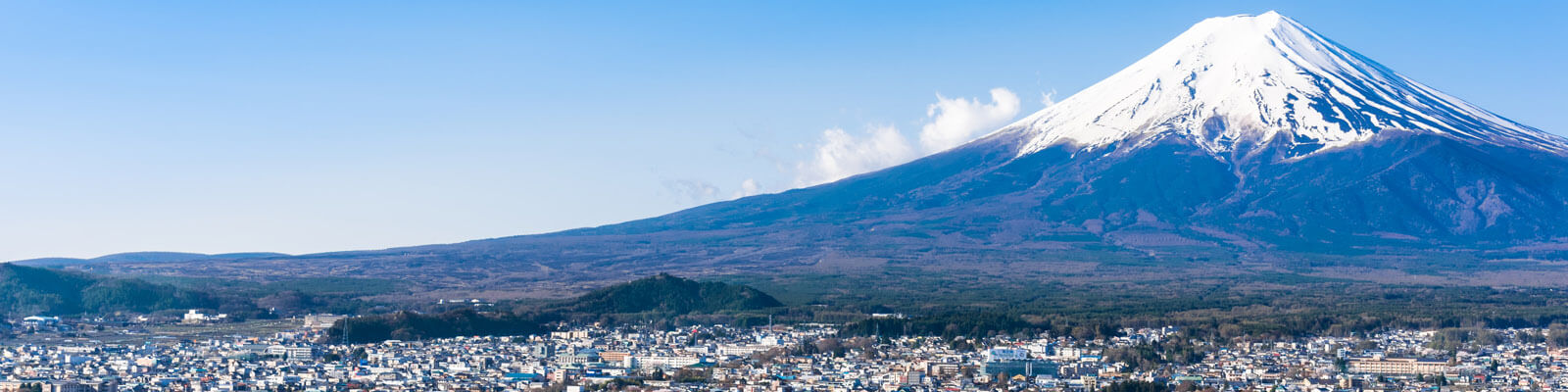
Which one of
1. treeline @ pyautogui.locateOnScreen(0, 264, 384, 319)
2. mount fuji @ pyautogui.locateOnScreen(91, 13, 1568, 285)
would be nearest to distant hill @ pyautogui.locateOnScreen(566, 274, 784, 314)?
treeline @ pyautogui.locateOnScreen(0, 264, 384, 319)

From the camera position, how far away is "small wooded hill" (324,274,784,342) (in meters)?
78.6

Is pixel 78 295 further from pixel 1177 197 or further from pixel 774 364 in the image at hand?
pixel 1177 197

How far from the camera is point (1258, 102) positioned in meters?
164

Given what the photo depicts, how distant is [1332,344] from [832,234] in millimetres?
77848

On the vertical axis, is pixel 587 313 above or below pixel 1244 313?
above

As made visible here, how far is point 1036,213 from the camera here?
148 m

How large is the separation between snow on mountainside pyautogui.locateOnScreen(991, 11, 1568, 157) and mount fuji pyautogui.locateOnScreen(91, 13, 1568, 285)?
22cm

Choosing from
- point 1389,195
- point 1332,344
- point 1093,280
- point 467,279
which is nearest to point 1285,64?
point 1389,195

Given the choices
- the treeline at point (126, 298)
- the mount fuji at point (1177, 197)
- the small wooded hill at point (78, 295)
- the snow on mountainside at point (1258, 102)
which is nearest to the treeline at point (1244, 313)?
the mount fuji at point (1177, 197)

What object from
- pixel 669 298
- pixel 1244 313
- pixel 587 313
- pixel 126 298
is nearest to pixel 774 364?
pixel 587 313

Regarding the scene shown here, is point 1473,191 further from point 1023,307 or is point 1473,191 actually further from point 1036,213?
point 1023,307

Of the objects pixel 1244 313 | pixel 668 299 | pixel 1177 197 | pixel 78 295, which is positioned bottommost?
pixel 1244 313

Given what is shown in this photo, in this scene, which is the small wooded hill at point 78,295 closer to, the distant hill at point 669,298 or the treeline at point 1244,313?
the distant hill at point 669,298

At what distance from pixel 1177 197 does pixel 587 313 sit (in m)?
69.8
